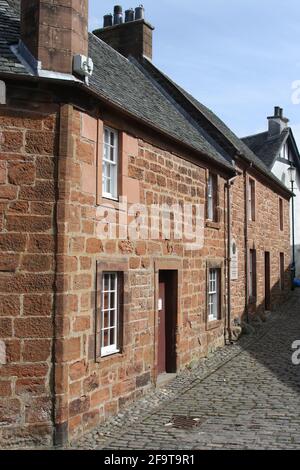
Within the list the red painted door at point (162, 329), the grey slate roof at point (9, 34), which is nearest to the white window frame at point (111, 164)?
the grey slate roof at point (9, 34)

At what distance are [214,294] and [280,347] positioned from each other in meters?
2.28

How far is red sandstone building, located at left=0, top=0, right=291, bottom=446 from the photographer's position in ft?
22.4

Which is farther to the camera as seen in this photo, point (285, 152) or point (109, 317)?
point (285, 152)

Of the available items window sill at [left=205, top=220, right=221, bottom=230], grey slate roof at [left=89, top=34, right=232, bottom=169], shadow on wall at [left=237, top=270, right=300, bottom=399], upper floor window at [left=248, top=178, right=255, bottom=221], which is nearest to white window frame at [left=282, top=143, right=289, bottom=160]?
shadow on wall at [left=237, top=270, right=300, bottom=399]

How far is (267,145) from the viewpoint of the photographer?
2723cm

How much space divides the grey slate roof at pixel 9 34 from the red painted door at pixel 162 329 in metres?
5.36

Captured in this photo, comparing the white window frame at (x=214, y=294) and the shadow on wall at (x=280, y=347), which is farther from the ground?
the white window frame at (x=214, y=294)

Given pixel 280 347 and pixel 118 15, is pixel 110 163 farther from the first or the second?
pixel 118 15

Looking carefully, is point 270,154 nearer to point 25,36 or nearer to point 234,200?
point 234,200

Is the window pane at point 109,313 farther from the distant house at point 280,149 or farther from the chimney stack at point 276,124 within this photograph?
the chimney stack at point 276,124

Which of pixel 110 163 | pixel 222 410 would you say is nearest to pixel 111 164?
pixel 110 163

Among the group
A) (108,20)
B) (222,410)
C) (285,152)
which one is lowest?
(222,410)

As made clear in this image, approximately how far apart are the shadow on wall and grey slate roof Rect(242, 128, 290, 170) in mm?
6960

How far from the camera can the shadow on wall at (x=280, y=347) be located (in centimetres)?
1060
